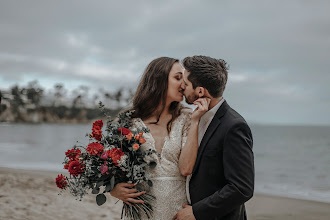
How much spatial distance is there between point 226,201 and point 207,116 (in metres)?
0.70

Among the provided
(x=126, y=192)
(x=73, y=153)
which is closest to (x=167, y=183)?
(x=126, y=192)

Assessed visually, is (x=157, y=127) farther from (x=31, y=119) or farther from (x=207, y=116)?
(x=31, y=119)

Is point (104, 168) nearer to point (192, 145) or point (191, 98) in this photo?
point (192, 145)

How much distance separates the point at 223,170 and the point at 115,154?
2.78ft

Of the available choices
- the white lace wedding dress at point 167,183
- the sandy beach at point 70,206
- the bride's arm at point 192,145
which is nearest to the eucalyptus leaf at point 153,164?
the white lace wedding dress at point 167,183

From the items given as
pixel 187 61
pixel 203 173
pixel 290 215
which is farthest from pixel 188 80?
pixel 290 215

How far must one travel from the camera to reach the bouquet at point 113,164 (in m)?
2.68

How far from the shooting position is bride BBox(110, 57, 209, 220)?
2.73 metres

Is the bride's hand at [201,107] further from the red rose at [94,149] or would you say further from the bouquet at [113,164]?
the red rose at [94,149]

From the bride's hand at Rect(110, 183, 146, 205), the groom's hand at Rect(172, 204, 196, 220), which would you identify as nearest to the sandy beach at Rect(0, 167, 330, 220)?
the bride's hand at Rect(110, 183, 146, 205)

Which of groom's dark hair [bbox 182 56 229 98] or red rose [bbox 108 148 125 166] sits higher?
groom's dark hair [bbox 182 56 229 98]

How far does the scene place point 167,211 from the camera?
2.91m

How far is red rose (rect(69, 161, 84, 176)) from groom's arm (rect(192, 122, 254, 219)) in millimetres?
1062

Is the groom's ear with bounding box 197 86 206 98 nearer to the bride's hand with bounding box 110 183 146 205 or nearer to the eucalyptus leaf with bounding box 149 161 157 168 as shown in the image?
the eucalyptus leaf with bounding box 149 161 157 168
